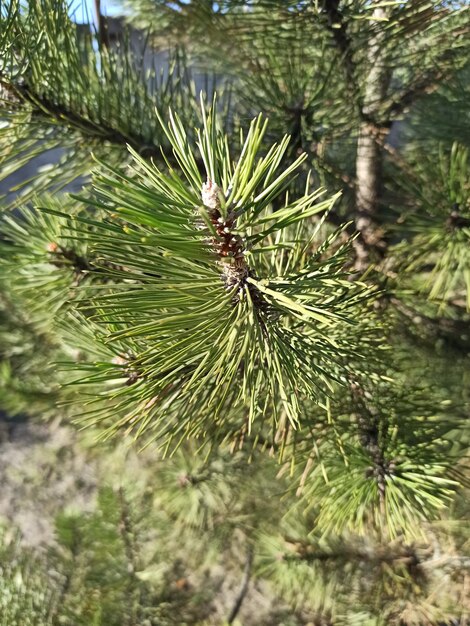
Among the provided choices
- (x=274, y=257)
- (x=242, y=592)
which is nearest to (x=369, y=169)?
(x=274, y=257)

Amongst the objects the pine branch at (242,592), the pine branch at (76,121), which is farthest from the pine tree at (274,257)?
the pine branch at (242,592)

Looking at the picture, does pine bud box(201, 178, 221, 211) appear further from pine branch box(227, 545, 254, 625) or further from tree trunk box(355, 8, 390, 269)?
pine branch box(227, 545, 254, 625)

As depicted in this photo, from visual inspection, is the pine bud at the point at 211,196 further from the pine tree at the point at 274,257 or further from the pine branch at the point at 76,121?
the pine branch at the point at 76,121

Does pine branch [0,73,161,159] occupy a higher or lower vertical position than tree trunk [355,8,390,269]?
higher

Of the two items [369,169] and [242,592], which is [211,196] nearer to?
[369,169]

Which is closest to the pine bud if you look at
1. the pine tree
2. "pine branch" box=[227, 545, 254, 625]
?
the pine tree

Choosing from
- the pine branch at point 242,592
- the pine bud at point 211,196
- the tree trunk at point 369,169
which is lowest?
the pine branch at point 242,592

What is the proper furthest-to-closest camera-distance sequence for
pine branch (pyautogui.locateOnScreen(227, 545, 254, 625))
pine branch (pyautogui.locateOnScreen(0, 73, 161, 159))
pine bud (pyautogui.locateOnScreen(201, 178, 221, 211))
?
pine branch (pyautogui.locateOnScreen(227, 545, 254, 625)), pine branch (pyautogui.locateOnScreen(0, 73, 161, 159)), pine bud (pyautogui.locateOnScreen(201, 178, 221, 211))

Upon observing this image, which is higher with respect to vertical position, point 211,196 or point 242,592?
point 211,196
